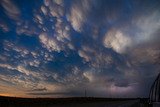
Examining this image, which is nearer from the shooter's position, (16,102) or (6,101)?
(6,101)

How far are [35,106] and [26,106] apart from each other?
14.4 feet

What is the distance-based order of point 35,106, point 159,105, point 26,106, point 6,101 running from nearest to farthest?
point 159,105 → point 6,101 → point 26,106 → point 35,106

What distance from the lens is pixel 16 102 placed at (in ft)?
146

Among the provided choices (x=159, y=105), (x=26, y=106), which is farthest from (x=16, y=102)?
(x=159, y=105)

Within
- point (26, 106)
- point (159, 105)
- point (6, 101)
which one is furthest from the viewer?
point (26, 106)

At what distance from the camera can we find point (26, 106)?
43.8 m

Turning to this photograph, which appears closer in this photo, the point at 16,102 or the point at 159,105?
the point at 159,105

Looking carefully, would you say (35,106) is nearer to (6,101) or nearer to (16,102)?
(16,102)

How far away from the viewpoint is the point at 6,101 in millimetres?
40344

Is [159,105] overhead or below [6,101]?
below

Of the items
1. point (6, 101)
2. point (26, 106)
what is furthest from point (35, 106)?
point (6, 101)

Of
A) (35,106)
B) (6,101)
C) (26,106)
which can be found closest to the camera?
(6,101)

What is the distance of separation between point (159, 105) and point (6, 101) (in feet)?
117

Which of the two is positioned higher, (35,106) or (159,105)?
(35,106)
